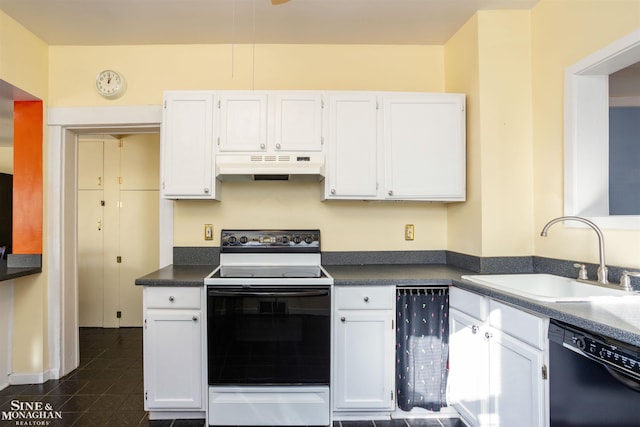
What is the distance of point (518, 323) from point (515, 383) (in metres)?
0.29

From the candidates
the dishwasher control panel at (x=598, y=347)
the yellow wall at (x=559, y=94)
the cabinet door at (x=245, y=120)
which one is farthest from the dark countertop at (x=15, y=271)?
the yellow wall at (x=559, y=94)

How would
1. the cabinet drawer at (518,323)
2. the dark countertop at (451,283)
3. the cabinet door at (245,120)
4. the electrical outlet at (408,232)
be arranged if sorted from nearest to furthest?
the dark countertop at (451,283)
the cabinet drawer at (518,323)
the cabinet door at (245,120)
the electrical outlet at (408,232)

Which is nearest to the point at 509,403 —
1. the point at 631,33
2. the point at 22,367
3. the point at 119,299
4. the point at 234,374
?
the point at 234,374

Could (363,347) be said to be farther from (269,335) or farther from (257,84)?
(257,84)

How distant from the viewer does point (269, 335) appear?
2020 millimetres

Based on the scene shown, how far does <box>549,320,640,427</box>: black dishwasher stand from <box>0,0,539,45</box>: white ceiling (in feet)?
6.85

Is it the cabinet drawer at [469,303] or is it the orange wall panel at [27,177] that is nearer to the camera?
the cabinet drawer at [469,303]

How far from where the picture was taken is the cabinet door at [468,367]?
1.81 meters

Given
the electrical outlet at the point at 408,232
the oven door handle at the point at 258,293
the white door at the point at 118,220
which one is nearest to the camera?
the oven door handle at the point at 258,293

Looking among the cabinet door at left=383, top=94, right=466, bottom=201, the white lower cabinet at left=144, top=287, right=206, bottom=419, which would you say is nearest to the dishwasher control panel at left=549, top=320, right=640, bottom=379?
the cabinet door at left=383, top=94, right=466, bottom=201

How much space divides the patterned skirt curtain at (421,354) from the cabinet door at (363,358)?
80 mm

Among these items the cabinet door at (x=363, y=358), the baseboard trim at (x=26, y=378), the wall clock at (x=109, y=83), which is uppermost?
the wall clock at (x=109, y=83)

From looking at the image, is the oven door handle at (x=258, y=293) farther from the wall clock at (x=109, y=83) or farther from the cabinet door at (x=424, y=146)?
the wall clock at (x=109, y=83)

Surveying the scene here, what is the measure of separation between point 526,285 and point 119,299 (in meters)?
4.07
